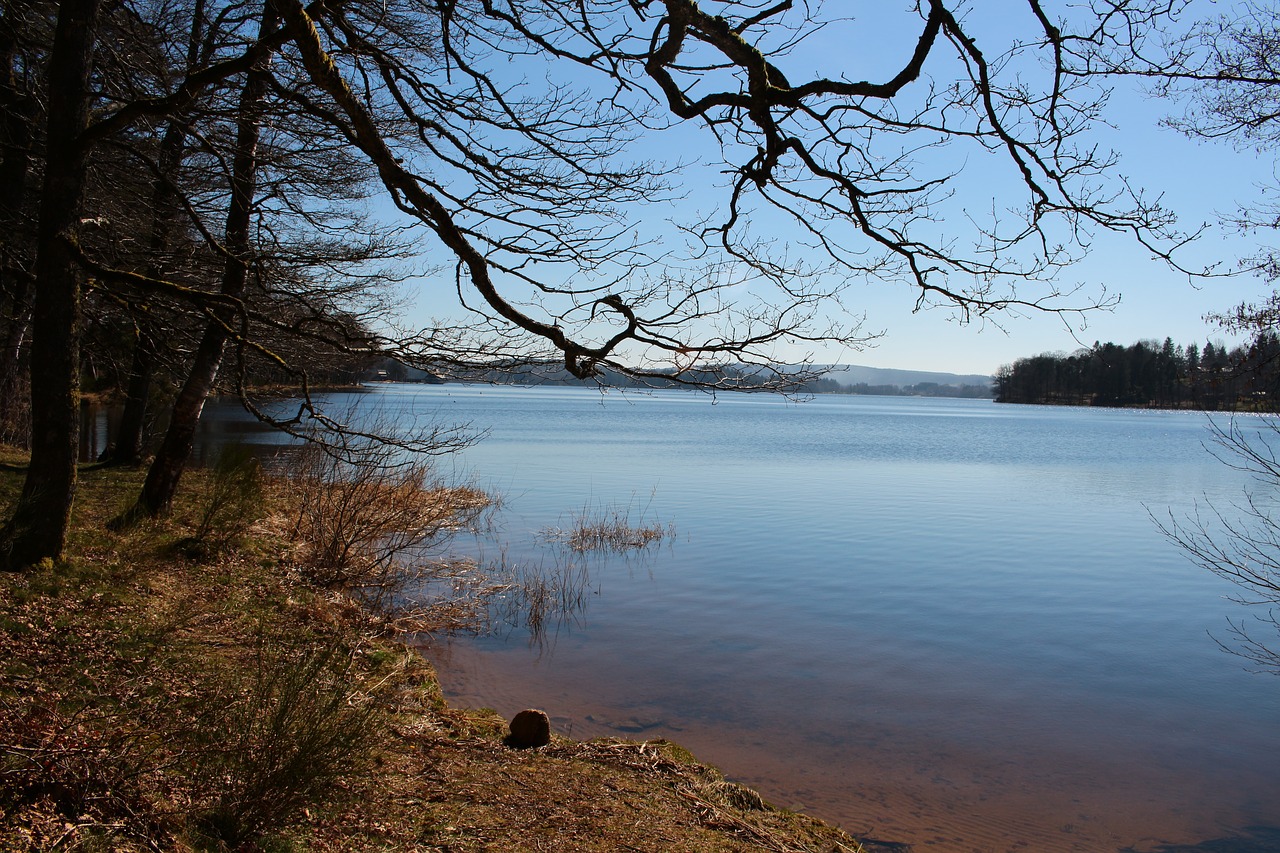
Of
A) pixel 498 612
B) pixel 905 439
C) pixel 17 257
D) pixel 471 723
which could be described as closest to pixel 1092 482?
pixel 905 439

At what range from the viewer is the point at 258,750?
3.66 meters

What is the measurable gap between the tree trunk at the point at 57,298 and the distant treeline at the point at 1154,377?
273 inches

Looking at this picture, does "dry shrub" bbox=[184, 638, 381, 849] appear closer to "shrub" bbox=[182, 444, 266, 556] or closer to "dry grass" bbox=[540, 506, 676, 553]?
"shrub" bbox=[182, 444, 266, 556]

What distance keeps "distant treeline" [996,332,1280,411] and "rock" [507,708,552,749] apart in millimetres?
4423

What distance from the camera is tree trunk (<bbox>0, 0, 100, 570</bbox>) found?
6.32 m

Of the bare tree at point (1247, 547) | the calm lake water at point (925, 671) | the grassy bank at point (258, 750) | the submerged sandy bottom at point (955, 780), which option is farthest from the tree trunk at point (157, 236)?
the bare tree at point (1247, 547)

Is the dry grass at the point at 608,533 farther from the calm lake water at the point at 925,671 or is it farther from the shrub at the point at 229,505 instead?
the shrub at the point at 229,505

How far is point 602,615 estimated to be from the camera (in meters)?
11.9

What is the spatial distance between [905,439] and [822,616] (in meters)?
42.5

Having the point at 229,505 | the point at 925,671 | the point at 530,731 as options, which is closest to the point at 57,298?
the point at 229,505

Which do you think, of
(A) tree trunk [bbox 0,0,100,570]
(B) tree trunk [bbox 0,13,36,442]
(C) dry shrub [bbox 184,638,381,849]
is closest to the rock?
(C) dry shrub [bbox 184,638,381,849]

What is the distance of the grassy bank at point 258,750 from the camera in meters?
3.39

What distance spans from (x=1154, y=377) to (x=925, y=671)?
8124 cm

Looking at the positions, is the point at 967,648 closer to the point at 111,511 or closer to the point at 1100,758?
the point at 1100,758
